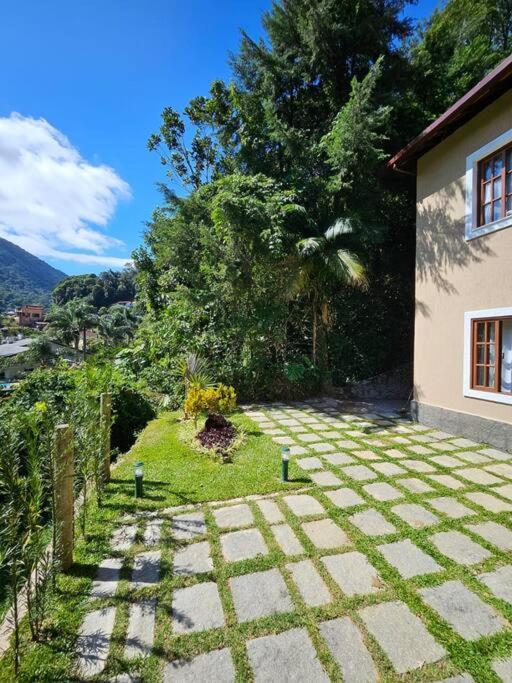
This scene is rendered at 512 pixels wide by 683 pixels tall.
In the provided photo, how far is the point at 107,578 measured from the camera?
2.30 metres

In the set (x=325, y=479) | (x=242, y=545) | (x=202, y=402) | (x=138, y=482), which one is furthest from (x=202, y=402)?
(x=242, y=545)

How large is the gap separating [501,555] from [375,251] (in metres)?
7.98

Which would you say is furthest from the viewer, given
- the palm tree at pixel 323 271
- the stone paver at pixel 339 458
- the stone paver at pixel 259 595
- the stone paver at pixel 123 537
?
the palm tree at pixel 323 271

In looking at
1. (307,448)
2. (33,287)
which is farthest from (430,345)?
(33,287)

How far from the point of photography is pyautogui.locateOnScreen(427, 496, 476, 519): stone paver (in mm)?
3107

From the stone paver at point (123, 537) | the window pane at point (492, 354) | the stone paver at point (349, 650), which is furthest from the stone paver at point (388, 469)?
the stone paver at point (123, 537)

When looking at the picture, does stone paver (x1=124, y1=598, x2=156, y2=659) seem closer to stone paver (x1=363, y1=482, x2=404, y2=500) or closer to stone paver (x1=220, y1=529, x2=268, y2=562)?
stone paver (x1=220, y1=529, x2=268, y2=562)

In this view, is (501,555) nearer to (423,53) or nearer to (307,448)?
(307,448)

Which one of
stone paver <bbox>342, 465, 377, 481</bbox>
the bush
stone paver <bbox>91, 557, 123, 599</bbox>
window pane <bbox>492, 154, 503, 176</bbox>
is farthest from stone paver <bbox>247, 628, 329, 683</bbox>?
window pane <bbox>492, 154, 503, 176</bbox>

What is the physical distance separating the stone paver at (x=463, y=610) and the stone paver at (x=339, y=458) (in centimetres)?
208

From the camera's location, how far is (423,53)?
8.26 meters

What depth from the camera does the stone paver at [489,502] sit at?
321 cm

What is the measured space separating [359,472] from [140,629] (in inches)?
113

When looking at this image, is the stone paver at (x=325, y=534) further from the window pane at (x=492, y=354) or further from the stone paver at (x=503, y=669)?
the window pane at (x=492, y=354)
